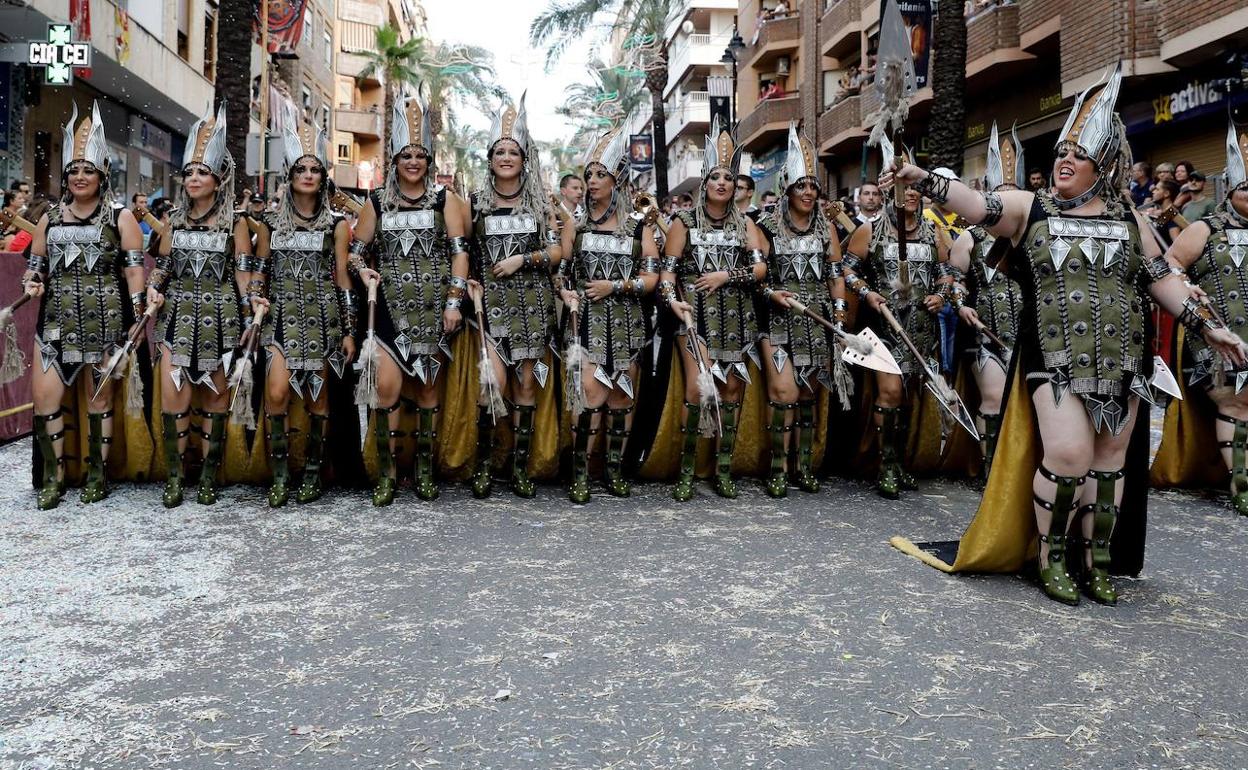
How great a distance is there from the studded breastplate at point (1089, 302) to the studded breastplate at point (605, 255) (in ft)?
9.42

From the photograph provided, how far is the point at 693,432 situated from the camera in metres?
6.98

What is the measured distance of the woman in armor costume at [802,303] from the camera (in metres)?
7.11

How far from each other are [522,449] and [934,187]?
3.36 metres

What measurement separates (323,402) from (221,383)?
62 cm

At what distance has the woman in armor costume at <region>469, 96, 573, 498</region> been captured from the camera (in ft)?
22.1

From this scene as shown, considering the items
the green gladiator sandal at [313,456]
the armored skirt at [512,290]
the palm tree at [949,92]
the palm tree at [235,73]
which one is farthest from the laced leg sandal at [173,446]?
the palm tree at [949,92]

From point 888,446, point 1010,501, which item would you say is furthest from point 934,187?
point 888,446

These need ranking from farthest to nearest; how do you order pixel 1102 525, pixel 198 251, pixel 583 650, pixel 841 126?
pixel 841 126 < pixel 198 251 < pixel 1102 525 < pixel 583 650

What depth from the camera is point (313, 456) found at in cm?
664

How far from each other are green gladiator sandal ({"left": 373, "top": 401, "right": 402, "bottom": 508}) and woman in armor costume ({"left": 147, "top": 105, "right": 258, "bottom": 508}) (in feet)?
3.14

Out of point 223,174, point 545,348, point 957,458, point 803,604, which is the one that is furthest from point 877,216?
point 223,174

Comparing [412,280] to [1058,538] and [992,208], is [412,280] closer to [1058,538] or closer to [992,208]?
[992,208]

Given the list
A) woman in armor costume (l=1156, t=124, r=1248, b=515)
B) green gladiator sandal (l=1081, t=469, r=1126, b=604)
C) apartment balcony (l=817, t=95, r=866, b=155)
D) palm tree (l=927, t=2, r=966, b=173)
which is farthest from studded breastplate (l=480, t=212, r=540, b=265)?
apartment balcony (l=817, t=95, r=866, b=155)

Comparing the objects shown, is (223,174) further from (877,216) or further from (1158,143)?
(1158,143)
